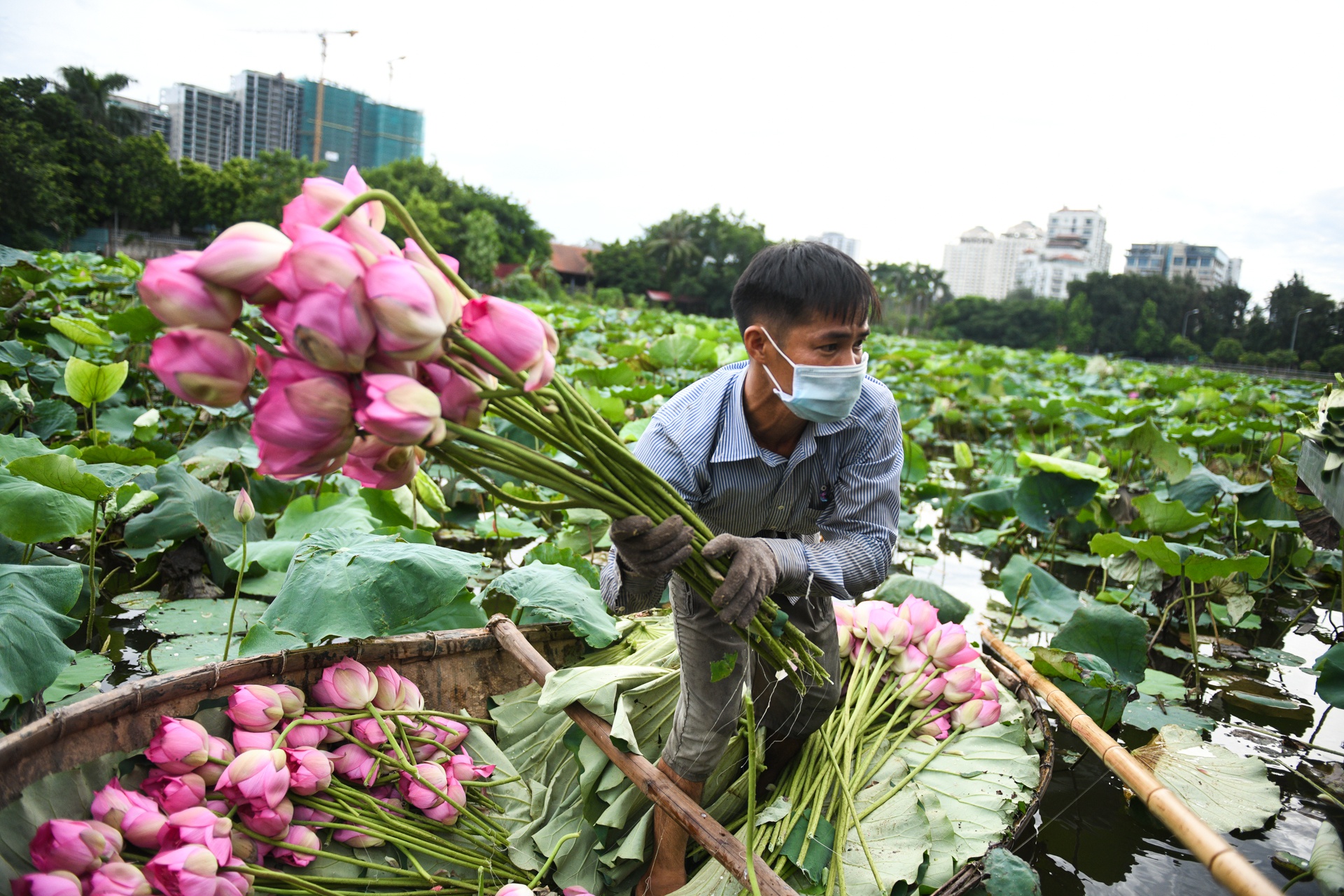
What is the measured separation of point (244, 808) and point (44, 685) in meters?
0.38

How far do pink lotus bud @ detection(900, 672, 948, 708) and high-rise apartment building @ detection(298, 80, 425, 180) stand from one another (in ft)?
211

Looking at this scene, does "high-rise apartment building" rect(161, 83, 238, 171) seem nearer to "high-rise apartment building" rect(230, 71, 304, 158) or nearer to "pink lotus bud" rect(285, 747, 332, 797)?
"high-rise apartment building" rect(230, 71, 304, 158)

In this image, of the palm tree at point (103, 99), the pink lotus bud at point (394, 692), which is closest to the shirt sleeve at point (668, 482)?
the pink lotus bud at point (394, 692)

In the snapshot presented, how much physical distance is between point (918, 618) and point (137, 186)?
1124 inches

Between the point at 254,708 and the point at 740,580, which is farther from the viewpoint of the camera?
the point at 254,708

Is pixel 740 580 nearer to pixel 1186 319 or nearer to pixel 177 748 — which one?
pixel 177 748

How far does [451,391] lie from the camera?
83cm

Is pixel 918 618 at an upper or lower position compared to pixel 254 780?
upper

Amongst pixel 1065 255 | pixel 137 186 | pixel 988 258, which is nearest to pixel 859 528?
pixel 137 186

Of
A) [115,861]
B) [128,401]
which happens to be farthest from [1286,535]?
[128,401]

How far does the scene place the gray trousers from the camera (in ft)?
5.01

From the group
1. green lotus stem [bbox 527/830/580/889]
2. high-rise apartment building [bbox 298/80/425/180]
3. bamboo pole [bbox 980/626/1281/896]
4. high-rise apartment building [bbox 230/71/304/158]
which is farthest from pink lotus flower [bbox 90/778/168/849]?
high-rise apartment building [bbox 298/80/425/180]

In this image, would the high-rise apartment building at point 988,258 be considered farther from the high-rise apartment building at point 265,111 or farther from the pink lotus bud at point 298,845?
the pink lotus bud at point 298,845

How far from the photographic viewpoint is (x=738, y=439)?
4.96 ft
